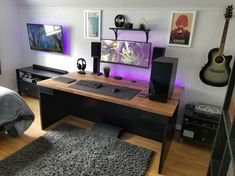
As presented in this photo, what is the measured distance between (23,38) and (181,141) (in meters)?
3.31

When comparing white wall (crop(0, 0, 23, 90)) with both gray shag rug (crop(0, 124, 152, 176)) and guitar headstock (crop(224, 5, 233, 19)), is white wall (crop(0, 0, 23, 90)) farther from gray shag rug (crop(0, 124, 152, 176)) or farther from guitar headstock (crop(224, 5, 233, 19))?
guitar headstock (crop(224, 5, 233, 19))

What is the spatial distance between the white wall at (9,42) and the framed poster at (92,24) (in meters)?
1.48

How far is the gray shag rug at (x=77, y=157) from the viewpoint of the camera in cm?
177

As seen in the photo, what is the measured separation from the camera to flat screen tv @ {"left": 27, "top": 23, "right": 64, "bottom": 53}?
9.77 feet

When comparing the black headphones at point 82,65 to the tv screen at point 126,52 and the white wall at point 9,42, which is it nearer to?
the tv screen at point 126,52

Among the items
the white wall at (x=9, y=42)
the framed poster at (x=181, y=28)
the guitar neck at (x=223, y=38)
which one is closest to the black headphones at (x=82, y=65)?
the framed poster at (x=181, y=28)

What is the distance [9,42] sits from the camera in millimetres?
3297

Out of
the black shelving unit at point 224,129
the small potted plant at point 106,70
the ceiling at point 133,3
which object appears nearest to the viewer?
the black shelving unit at point 224,129

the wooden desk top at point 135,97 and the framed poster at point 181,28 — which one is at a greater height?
the framed poster at point 181,28

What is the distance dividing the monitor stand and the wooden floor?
0.36 ft

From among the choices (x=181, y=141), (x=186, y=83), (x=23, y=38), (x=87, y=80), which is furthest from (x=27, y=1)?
(x=181, y=141)

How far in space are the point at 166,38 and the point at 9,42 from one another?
2.75 m

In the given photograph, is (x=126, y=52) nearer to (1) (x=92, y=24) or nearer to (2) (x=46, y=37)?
(1) (x=92, y=24)

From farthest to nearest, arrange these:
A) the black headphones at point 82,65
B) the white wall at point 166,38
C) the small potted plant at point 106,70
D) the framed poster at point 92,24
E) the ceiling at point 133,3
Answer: the black headphones at point 82,65 → the framed poster at point 92,24 → the small potted plant at point 106,70 → the white wall at point 166,38 → the ceiling at point 133,3
